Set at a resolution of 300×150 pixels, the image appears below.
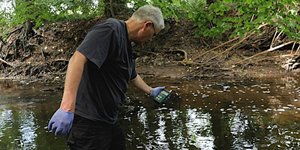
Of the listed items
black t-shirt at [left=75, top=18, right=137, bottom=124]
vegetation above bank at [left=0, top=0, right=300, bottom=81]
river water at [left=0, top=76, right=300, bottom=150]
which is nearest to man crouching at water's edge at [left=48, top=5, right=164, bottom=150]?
black t-shirt at [left=75, top=18, right=137, bottom=124]

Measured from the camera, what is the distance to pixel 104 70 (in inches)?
102

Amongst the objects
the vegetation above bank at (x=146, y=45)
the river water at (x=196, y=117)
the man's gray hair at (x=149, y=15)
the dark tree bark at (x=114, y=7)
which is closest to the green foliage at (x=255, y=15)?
the vegetation above bank at (x=146, y=45)

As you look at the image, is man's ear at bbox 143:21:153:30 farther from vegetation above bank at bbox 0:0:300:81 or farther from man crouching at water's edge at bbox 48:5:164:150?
vegetation above bank at bbox 0:0:300:81

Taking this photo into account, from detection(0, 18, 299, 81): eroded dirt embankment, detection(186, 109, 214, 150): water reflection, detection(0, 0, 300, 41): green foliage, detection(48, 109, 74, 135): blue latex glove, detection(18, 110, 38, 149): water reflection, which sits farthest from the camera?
detection(0, 18, 299, 81): eroded dirt embankment

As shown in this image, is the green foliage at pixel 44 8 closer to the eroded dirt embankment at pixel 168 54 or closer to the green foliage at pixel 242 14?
the eroded dirt embankment at pixel 168 54

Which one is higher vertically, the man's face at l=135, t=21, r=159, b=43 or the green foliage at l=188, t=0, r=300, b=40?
the green foliage at l=188, t=0, r=300, b=40

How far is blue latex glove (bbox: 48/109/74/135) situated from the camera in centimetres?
235

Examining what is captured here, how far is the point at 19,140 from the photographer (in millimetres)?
5340

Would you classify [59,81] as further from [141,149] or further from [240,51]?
[141,149]

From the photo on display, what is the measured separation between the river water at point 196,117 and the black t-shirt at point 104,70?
219 cm

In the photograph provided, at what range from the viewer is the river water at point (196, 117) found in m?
4.91

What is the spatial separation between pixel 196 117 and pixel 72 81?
13.0ft

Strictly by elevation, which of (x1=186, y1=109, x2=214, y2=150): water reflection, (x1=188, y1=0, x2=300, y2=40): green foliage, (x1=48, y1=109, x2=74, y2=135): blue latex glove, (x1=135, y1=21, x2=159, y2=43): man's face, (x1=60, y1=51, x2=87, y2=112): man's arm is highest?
(x1=188, y1=0, x2=300, y2=40): green foliage

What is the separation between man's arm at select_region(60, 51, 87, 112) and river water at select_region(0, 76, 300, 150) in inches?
99.4
